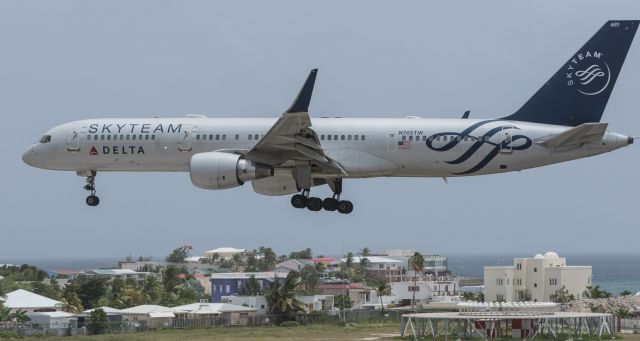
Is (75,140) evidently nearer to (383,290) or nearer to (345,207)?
(345,207)

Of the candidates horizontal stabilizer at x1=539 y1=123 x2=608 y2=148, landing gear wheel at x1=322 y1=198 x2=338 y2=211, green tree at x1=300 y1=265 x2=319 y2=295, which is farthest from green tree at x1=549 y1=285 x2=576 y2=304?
horizontal stabilizer at x1=539 y1=123 x2=608 y2=148

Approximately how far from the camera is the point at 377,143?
59.7 meters

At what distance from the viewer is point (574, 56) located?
202 ft

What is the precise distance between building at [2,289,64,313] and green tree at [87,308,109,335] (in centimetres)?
1232

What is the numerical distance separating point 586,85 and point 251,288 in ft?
337

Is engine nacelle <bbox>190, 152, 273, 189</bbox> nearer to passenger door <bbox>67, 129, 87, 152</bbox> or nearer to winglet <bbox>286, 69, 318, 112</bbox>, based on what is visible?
winglet <bbox>286, 69, 318, 112</bbox>

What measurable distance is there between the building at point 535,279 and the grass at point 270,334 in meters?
51.5

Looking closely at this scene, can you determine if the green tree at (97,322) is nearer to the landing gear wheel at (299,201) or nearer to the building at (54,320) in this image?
the building at (54,320)

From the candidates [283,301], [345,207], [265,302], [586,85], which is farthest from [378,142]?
[265,302]

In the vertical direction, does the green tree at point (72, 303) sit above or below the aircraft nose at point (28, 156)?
below

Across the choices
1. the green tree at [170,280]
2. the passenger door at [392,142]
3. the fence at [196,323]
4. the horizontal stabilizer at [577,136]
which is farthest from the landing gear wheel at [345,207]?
the green tree at [170,280]

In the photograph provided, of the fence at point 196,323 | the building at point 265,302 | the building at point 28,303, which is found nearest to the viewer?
the fence at point 196,323

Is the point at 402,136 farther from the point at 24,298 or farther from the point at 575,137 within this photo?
the point at 24,298

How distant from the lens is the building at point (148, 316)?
4641 inches
